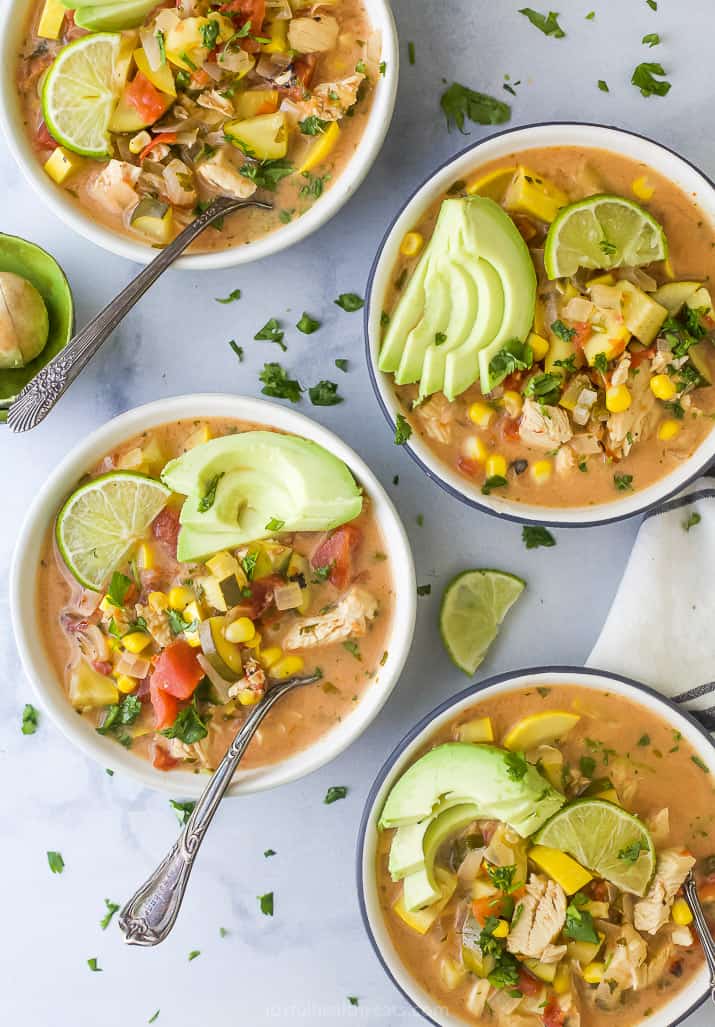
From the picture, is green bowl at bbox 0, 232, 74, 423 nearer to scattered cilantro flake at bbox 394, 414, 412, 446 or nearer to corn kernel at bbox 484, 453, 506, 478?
scattered cilantro flake at bbox 394, 414, 412, 446

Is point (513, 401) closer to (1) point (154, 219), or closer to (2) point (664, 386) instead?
(2) point (664, 386)

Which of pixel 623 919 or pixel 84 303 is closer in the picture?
pixel 623 919

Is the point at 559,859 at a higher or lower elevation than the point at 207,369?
lower

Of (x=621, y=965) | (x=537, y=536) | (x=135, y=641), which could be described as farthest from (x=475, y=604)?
(x=621, y=965)

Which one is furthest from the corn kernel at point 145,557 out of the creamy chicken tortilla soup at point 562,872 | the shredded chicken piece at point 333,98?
the shredded chicken piece at point 333,98

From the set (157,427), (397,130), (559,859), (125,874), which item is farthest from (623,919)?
(397,130)

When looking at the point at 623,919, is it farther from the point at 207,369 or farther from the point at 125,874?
the point at 207,369
